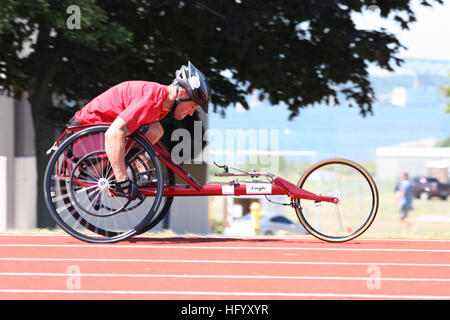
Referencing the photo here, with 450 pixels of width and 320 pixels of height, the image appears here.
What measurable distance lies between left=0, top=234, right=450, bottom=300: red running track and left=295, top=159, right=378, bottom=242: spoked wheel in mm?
133

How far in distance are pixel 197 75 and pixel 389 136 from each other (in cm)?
9671

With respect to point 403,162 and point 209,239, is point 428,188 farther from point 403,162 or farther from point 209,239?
point 209,239

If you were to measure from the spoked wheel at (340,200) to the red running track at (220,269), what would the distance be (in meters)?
0.13

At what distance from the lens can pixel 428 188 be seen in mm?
47000

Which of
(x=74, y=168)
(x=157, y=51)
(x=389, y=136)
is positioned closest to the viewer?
(x=74, y=168)

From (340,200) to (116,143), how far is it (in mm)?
1896

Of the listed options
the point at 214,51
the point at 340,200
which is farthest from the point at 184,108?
the point at 214,51

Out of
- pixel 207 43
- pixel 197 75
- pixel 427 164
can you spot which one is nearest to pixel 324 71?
pixel 207 43

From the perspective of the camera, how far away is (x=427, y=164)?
163 feet

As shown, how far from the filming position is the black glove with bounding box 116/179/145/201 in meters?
5.28

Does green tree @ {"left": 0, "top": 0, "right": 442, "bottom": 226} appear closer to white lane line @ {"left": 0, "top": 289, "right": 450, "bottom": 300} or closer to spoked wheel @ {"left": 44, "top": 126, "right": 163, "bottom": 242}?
spoked wheel @ {"left": 44, "top": 126, "right": 163, "bottom": 242}

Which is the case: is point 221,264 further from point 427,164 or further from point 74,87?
point 427,164

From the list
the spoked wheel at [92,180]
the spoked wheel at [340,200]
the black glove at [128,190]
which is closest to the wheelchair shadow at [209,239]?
the spoked wheel at [340,200]

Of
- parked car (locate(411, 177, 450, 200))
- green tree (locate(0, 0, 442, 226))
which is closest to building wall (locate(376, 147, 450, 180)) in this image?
parked car (locate(411, 177, 450, 200))
